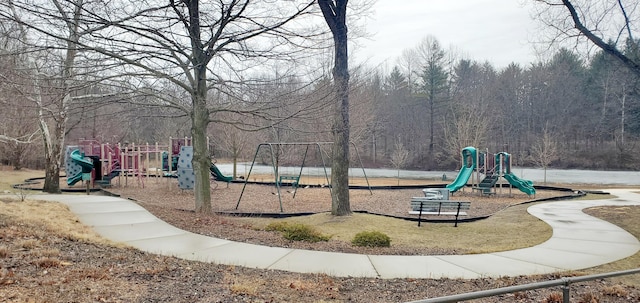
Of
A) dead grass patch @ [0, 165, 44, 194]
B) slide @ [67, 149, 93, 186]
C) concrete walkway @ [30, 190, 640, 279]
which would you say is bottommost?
concrete walkway @ [30, 190, 640, 279]

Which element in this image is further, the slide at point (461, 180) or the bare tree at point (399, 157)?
the bare tree at point (399, 157)

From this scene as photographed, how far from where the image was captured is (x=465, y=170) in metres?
18.3

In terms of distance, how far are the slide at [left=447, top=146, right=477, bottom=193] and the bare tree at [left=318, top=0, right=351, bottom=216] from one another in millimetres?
7822

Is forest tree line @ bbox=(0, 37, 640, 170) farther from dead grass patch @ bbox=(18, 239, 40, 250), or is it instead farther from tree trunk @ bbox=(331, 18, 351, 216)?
dead grass patch @ bbox=(18, 239, 40, 250)

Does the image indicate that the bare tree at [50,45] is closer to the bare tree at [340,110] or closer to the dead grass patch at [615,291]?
the bare tree at [340,110]

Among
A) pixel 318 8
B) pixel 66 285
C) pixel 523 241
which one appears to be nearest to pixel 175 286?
pixel 66 285

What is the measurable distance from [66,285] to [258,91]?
6.01m

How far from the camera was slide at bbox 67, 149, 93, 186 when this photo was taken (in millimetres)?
16391

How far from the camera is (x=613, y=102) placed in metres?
47.8

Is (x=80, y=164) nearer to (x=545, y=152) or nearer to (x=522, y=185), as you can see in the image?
(x=522, y=185)

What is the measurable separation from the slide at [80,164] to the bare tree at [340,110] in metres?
10.8

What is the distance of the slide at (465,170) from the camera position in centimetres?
1750

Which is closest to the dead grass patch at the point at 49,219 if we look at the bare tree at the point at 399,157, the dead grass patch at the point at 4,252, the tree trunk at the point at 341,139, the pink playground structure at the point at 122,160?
the dead grass patch at the point at 4,252

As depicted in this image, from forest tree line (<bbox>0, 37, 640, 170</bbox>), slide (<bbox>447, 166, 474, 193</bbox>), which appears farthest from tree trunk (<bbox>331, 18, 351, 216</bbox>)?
forest tree line (<bbox>0, 37, 640, 170</bbox>)
